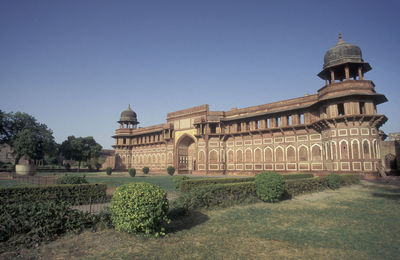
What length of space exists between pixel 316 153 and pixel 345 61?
995 cm

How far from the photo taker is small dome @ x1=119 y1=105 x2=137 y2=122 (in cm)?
5211

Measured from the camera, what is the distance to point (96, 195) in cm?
1170

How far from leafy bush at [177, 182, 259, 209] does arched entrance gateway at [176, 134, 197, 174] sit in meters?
28.1

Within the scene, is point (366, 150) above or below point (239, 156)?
above

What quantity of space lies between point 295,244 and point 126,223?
417 centimetres

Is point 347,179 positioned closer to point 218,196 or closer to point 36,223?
point 218,196

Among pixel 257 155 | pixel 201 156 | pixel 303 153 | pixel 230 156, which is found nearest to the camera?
pixel 303 153

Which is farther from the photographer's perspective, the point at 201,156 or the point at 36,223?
the point at 201,156

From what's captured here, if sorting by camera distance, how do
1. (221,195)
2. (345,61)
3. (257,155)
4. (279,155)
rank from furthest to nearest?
(257,155) < (279,155) < (345,61) < (221,195)

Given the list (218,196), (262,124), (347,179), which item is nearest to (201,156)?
Answer: (262,124)

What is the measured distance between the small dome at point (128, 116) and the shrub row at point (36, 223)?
4670 centimetres

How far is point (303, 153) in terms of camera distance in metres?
28.3

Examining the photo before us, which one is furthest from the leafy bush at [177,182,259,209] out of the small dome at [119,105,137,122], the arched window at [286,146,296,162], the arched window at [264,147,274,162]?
the small dome at [119,105,137,122]

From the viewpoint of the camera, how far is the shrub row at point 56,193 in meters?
8.90
